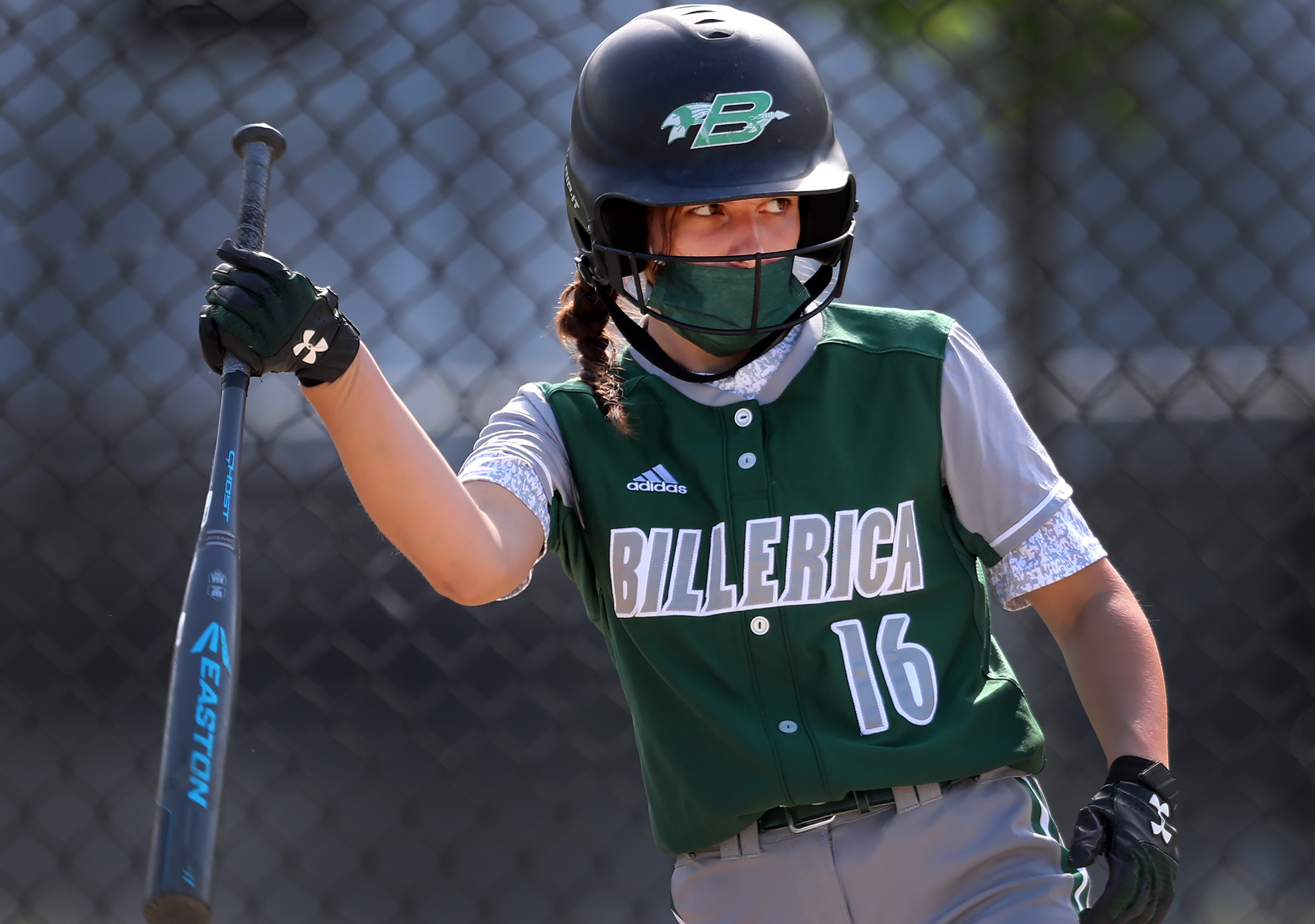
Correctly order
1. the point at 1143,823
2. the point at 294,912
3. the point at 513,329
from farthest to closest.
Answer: the point at 294,912
the point at 513,329
the point at 1143,823

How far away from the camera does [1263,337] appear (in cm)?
249

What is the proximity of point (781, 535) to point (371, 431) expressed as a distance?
A: 463mm

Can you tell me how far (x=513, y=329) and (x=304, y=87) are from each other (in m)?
0.56

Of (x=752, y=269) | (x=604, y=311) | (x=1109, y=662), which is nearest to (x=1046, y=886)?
(x=1109, y=662)

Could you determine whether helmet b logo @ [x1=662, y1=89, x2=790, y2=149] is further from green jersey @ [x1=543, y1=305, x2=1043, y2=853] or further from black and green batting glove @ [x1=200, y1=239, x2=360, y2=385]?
black and green batting glove @ [x1=200, y1=239, x2=360, y2=385]

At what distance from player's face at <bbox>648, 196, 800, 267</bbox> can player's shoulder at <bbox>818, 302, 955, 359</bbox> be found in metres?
0.11

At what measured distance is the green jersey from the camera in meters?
1.40

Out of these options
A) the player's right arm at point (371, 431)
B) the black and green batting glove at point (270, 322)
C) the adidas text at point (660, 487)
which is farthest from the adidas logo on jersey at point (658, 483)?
the black and green batting glove at point (270, 322)

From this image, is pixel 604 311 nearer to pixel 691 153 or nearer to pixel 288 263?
pixel 691 153

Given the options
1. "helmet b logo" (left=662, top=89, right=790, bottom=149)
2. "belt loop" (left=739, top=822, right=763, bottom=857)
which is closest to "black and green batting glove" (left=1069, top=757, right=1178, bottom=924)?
"belt loop" (left=739, top=822, right=763, bottom=857)

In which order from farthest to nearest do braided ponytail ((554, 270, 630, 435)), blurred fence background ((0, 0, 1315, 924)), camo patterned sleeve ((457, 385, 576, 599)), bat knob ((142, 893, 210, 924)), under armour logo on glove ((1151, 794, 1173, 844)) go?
blurred fence background ((0, 0, 1315, 924))
braided ponytail ((554, 270, 630, 435))
camo patterned sleeve ((457, 385, 576, 599))
under armour logo on glove ((1151, 794, 1173, 844))
bat knob ((142, 893, 210, 924))

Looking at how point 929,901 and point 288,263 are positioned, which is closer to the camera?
point 929,901

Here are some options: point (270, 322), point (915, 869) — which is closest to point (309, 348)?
point (270, 322)

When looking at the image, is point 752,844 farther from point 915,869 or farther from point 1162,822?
point 1162,822
